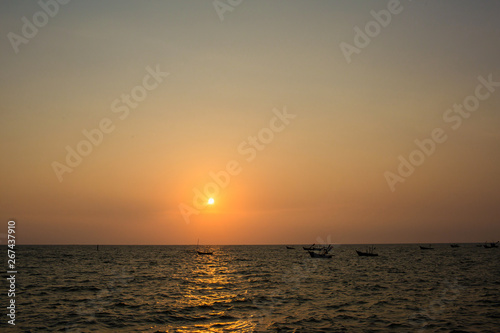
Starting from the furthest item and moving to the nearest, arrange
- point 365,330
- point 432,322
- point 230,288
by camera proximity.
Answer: point 230,288
point 432,322
point 365,330

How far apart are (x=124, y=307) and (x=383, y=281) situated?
120 ft

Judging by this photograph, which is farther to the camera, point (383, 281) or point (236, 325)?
point (383, 281)

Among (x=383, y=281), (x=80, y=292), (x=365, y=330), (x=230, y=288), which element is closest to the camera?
(x=365, y=330)

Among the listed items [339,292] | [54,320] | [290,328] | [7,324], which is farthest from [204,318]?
[339,292]

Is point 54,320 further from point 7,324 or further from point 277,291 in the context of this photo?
point 277,291

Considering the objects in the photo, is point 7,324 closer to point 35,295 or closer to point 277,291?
point 35,295

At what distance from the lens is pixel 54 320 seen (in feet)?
98.4

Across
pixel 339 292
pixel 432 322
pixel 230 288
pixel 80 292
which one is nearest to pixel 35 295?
pixel 80 292

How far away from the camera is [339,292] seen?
149 ft

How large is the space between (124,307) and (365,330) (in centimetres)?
2022

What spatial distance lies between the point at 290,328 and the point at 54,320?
17.2 meters

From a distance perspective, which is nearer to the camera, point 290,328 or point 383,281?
point 290,328

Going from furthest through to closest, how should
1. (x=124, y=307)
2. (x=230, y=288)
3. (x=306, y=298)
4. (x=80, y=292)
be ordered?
(x=230, y=288) < (x=80, y=292) < (x=306, y=298) < (x=124, y=307)

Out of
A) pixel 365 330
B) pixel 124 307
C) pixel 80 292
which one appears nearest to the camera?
pixel 365 330
